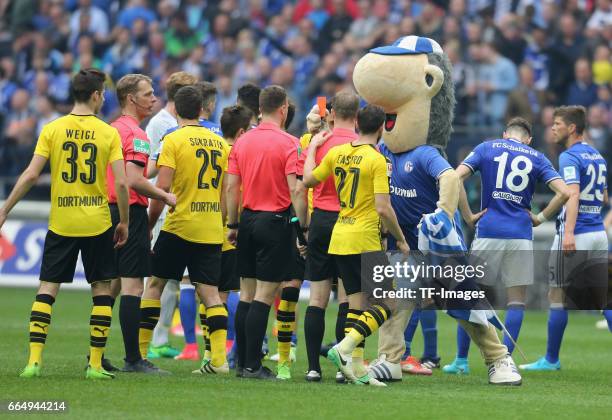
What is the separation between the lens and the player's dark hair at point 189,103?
399 inches

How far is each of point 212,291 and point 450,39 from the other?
38.4ft

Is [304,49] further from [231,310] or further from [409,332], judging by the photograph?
[409,332]

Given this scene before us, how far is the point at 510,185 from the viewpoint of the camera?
1105 cm

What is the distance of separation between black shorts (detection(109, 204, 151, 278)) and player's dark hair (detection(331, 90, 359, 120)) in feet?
6.38

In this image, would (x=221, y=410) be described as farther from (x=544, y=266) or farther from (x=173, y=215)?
(x=544, y=266)

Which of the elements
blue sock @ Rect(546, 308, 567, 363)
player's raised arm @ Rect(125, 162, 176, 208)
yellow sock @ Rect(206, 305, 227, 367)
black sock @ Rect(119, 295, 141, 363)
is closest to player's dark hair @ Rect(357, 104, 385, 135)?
player's raised arm @ Rect(125, 162, 176, 208)

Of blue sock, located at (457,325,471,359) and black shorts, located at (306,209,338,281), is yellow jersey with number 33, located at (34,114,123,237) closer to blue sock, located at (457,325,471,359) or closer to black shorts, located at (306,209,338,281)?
black shorts, located at (306,209,338,281)

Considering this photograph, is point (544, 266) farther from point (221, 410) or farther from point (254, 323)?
point (221, 410)

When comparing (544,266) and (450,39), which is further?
(450,39)

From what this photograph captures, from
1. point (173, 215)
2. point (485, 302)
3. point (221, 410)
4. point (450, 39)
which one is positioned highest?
point (450, 39)

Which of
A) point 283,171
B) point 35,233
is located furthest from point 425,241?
point 35,233

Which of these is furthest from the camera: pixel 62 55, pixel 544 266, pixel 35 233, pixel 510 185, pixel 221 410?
pixel 62 55

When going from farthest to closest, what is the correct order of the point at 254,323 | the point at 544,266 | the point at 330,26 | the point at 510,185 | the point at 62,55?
the point at 62,55
the point at 330,26
the point at 544,266
the point at 510,185
the point at 254,323

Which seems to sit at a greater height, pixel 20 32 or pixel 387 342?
pixel 20 32
